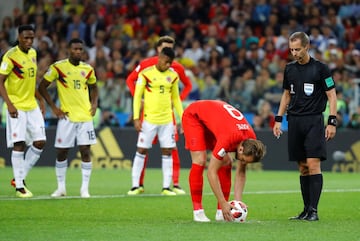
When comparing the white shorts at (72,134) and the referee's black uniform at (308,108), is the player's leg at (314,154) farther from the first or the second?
the white shorts at (72,134)

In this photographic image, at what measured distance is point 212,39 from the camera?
89.2 ft

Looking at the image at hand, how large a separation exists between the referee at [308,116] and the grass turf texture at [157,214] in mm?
451

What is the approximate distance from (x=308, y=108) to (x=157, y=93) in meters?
4.56

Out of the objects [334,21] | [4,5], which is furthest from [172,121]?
[4,5]

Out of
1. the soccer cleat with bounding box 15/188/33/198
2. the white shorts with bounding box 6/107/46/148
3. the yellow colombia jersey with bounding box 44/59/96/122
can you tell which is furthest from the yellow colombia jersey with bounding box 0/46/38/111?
the soccer cleat with bounding box 15/188/33/198

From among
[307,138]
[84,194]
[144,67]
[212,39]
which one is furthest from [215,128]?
[212,39]

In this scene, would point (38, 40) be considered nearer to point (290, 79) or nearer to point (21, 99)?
point (21, 99)

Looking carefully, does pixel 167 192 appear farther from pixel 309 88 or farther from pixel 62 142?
pixel 309 88

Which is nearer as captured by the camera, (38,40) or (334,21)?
(334,21)

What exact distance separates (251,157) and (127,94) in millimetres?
12622

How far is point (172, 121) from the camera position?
54.4 feet

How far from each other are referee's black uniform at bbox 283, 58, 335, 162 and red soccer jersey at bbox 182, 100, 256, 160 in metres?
0.78

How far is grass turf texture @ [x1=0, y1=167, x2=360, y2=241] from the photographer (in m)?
10.4

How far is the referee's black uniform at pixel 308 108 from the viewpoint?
39.7 feet
